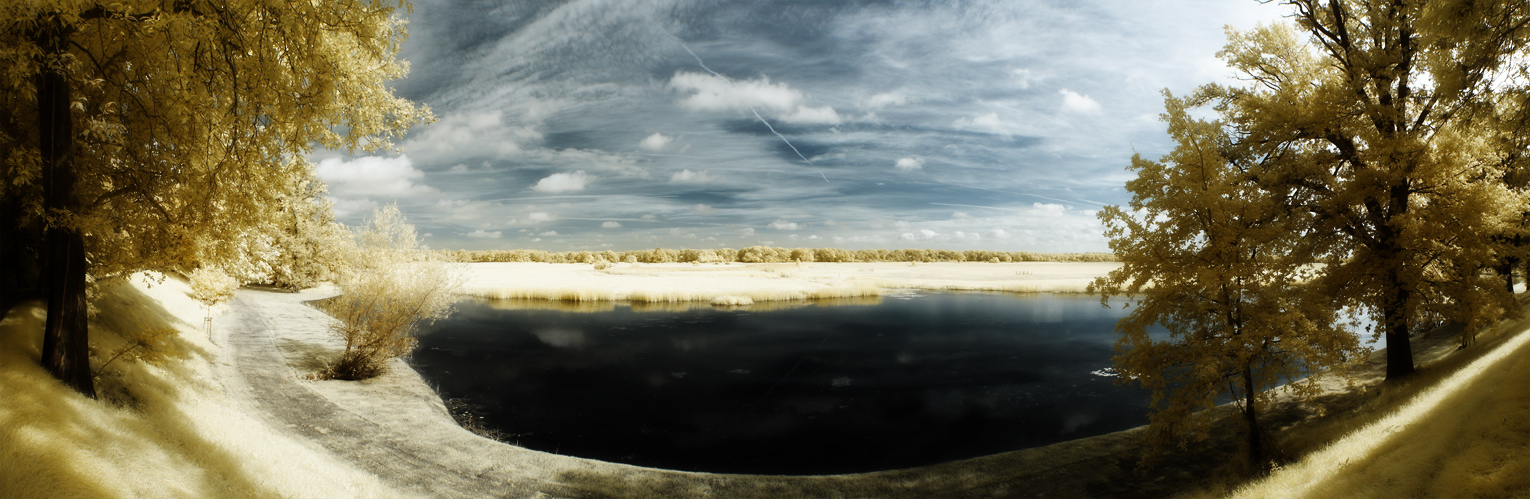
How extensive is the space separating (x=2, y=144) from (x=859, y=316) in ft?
105

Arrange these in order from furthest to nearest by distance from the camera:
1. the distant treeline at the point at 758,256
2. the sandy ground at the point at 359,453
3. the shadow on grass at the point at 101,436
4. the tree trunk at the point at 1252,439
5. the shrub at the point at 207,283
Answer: the distant treeline at the point at 758,256
the shrub at the point at 207,283
the tree trunk at the point at 1252,439
the sandy ground at the point at 359,453
the shadow on grass at the point at 101,436

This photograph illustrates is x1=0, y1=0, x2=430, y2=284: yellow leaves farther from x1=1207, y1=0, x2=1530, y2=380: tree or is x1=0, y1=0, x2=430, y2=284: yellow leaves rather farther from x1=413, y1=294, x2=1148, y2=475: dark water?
x1=1207, y1=0, x2=1530, y2=380: tree

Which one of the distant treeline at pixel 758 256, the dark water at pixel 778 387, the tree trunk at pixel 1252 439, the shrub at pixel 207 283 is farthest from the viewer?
the distant treeline at pixel 758 256

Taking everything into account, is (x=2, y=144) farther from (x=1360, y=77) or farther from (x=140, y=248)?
(x=1360, y=77)

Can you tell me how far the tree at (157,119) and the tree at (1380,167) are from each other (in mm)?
16787

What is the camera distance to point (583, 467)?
10.1 meters

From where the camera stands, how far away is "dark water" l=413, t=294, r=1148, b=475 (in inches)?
516

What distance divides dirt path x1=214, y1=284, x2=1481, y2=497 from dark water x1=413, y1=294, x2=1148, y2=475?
65.6 inches

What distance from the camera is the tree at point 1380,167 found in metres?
10.8

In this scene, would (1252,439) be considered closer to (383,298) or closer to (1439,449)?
(1439,449)

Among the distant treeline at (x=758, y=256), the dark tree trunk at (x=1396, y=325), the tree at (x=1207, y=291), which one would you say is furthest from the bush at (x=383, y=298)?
the distant treeline at (x=758, y=256)

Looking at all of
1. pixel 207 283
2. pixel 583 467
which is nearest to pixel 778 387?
pixel 583 467

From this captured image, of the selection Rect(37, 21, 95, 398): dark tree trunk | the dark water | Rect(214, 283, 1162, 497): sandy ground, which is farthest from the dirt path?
Rect(37, 21, 95, 398): dark tree trunk

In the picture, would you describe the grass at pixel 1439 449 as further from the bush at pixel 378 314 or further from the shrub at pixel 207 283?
the bush at pixel 378 314
